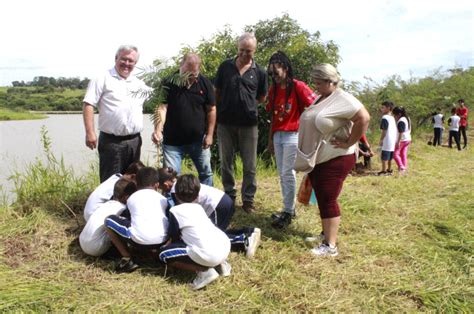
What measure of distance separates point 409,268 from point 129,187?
2.54 metres

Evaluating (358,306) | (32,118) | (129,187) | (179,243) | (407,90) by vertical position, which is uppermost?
(407,90)

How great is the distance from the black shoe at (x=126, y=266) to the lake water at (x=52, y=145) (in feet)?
5.57

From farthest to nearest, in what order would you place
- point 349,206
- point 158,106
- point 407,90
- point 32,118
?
1. point 407,90
2. point 32,118
3. point 349,206
4. point 158,106

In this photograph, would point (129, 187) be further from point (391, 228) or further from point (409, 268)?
point (391, 228)

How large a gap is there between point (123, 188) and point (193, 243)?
1022 millimetres

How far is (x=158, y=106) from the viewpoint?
3900mm

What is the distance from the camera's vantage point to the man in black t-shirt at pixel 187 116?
3872mm

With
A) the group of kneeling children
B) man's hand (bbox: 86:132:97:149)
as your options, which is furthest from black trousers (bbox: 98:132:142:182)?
the group of kneeling children

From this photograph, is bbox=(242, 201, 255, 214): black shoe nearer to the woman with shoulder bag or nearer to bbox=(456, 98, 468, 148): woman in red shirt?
the woman with shoulder bag

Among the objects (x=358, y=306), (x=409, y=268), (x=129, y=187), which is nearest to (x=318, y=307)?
(x=358, y=306)

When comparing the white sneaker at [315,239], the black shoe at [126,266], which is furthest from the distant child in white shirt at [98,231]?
the white sneaker at [315,239]

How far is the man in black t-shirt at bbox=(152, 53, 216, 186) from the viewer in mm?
3872

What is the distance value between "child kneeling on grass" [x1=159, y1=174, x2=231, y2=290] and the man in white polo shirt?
3.69ft

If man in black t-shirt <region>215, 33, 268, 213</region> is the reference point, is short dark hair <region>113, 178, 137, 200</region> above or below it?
below
